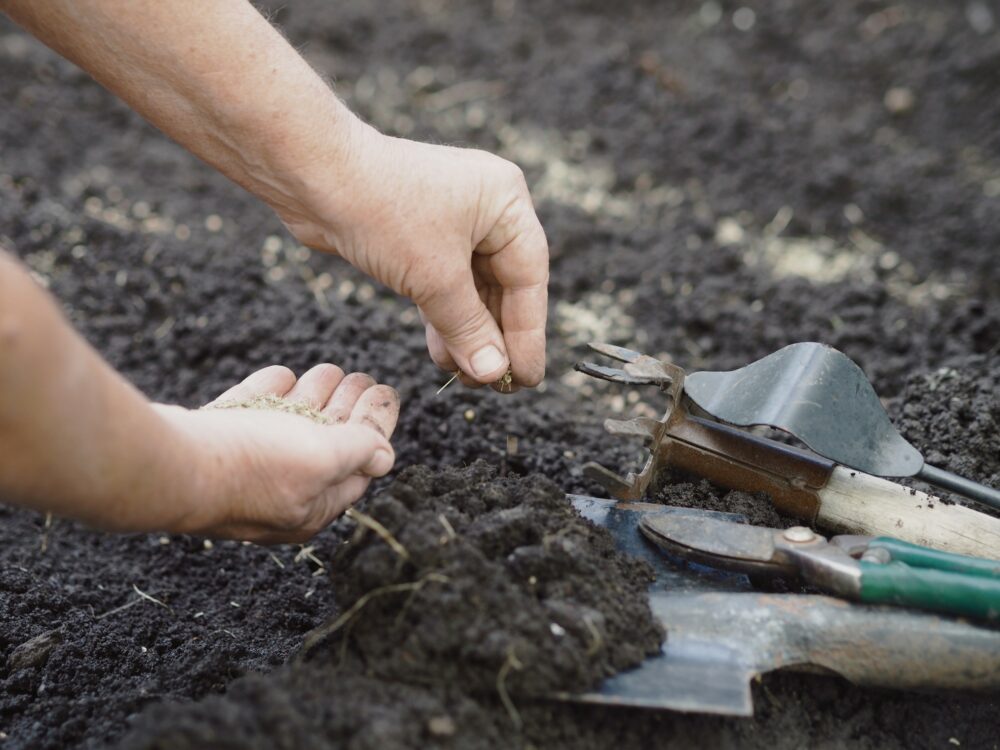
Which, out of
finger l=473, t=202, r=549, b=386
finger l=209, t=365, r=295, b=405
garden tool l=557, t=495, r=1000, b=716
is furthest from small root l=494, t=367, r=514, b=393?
garden tool l=557, t=495, r=1000, b=716

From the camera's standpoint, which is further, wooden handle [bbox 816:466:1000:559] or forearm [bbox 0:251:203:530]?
wooden handle [bbox 816:466:1000:559]

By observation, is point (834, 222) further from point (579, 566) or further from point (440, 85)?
point (579, 566)

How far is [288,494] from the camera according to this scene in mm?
1781

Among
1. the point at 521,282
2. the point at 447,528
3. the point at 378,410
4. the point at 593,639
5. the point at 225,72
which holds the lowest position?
the point at 593,639

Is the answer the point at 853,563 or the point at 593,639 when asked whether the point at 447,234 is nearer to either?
the point at 593,639

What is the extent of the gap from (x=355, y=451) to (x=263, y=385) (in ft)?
1.62

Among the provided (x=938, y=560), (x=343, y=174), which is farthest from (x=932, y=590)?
(x=343, y=174)

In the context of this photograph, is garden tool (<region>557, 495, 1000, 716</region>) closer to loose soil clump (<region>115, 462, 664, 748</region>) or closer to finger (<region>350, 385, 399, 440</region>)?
loose soil clump (<region>115, 462, 664, 748</region>)

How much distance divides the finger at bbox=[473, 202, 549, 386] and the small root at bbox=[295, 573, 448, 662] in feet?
2.73

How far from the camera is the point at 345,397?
7.39 feet

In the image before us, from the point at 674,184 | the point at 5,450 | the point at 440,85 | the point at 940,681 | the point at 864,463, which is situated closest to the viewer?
Answer: the point at 5,450

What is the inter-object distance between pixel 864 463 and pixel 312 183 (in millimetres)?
1452

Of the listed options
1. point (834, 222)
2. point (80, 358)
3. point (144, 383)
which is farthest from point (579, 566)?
point (834, 222)

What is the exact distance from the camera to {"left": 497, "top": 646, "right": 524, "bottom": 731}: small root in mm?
1572
